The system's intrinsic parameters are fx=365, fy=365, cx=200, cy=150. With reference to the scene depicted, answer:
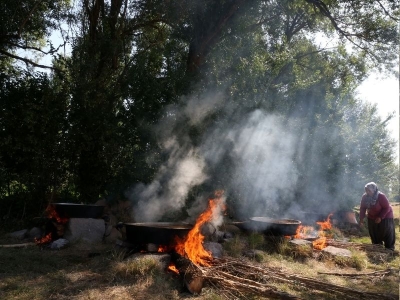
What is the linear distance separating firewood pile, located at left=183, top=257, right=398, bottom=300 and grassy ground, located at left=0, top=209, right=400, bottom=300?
10cm

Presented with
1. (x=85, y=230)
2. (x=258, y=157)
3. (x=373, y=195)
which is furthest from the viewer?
(x=258, y=157)

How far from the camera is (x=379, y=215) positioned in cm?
883

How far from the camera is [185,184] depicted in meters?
10.0

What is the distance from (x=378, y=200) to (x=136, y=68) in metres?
7.42

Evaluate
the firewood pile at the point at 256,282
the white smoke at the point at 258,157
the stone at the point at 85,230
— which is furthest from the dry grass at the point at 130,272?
the white smoke at the point at 258,157

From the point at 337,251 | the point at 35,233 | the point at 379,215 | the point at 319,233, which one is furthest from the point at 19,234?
the point at 379,215

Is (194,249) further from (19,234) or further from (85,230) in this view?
(19,234)

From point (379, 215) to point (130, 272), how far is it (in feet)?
20.8

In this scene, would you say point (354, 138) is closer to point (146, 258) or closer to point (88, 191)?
point (88, 191)

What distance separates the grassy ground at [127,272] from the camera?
4910 millimetres

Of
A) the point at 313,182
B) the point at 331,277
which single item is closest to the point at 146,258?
the point at 331,277

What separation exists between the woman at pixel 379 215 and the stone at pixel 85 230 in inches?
243

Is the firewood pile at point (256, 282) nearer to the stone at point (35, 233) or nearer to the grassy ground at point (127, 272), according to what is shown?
the grassy ground at point (127, 272)

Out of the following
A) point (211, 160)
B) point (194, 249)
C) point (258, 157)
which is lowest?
point (194, 249)
